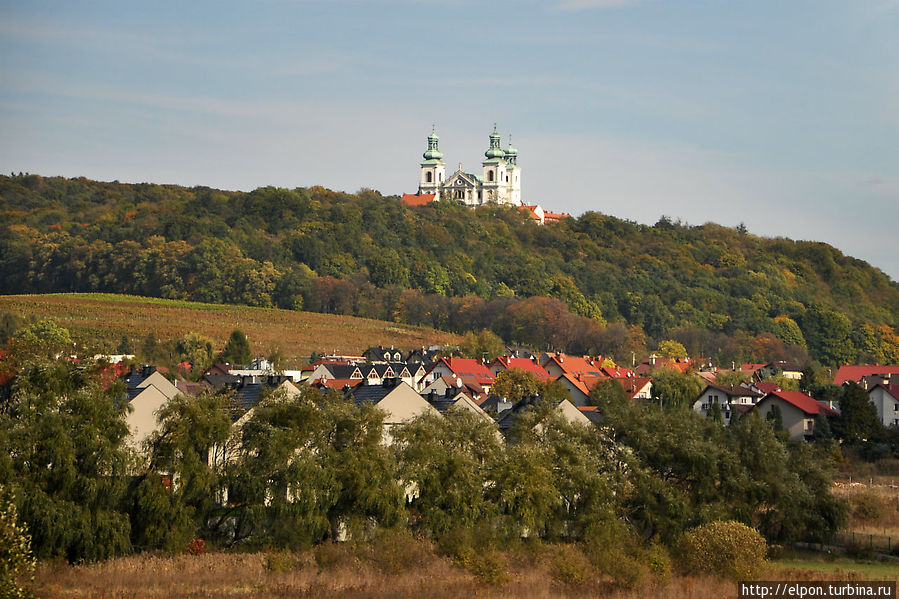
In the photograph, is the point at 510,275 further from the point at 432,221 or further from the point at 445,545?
the point at 445,545

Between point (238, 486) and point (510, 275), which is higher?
point (510, 275)

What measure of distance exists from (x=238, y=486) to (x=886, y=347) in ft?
401

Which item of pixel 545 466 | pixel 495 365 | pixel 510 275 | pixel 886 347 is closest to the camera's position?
pixel 545 466

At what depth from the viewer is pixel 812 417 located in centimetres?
6134

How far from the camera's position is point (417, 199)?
188250 mm

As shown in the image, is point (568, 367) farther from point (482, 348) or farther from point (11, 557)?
point (11, 557)

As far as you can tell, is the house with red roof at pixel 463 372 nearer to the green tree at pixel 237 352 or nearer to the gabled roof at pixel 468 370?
the gabled roof at pixel 468 370

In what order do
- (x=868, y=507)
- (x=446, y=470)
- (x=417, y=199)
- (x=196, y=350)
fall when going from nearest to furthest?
(x=446, y=470) < (x=868, y=507) < (x=196, y=350) < (x=417, y=199)

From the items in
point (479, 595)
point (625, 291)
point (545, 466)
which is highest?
point (625, 291)

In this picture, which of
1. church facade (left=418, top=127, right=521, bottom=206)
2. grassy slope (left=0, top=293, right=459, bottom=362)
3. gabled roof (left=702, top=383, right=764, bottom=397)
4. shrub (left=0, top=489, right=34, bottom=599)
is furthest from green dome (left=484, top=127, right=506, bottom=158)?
Result: shrub (left=0, top=489, right=34, bottom=599)

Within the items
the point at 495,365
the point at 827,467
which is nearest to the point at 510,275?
the point at 495,365

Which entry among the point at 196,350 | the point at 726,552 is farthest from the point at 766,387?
the point at 726,552

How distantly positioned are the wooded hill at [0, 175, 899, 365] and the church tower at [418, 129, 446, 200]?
526 inches

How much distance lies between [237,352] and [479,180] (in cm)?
10944
